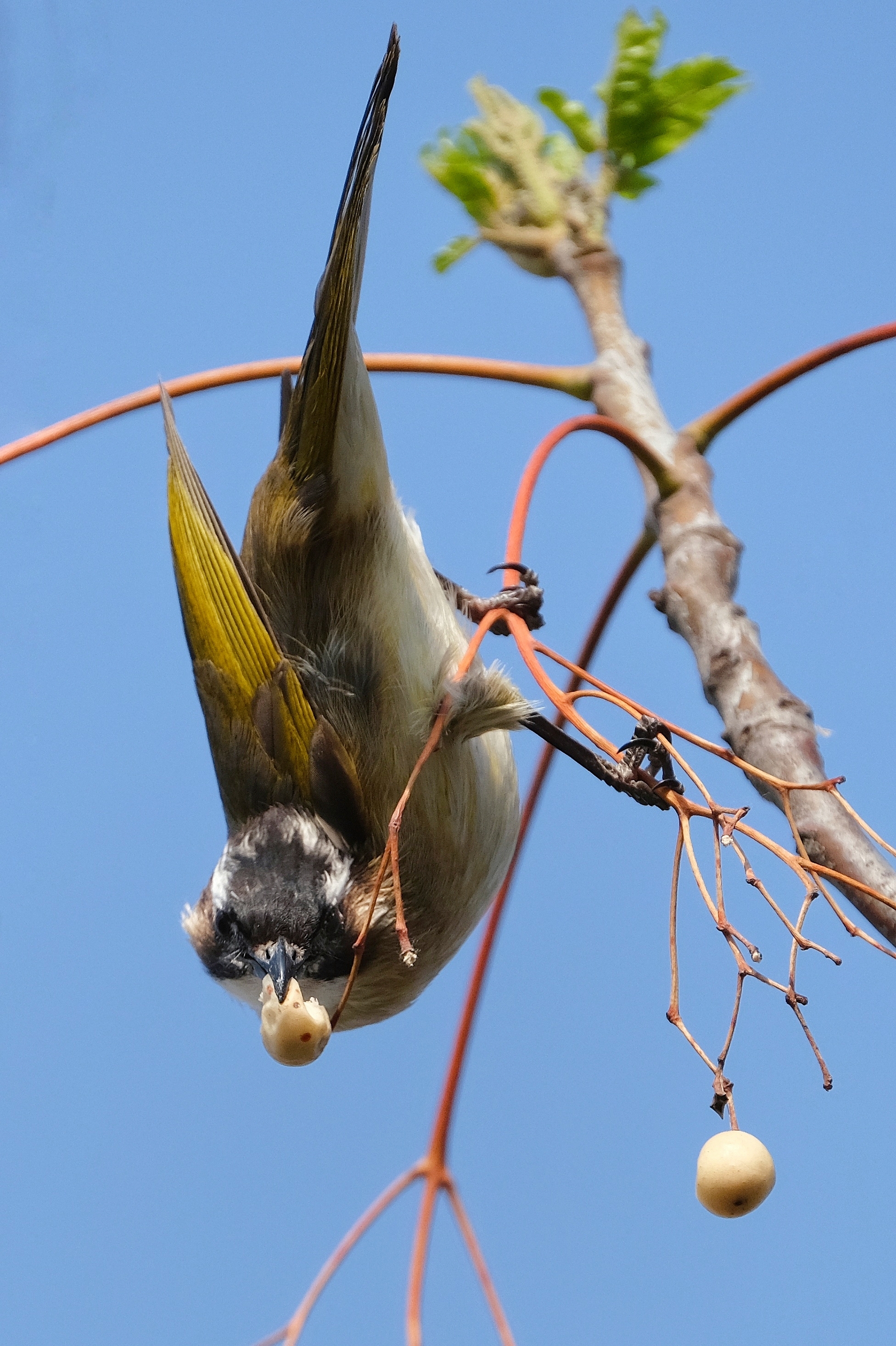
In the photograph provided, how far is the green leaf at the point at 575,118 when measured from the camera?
10.1ft

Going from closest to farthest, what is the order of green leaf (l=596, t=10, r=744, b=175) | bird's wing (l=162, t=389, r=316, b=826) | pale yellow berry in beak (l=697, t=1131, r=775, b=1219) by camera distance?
pale yellow berry in beak (l=697, t=1131, r=775, b=1219) → bird's wing (l=162, t=389, r=316, b=826) → green leaf (l=596, t=10, r=744, b=175)

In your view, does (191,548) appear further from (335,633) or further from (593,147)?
(593,147)

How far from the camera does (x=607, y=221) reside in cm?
308

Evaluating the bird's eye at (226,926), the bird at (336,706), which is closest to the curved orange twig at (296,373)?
the bird at (336,706)

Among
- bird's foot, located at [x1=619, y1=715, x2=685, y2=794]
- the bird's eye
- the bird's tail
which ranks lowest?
bird's foot, located at [x1=619, y1=715, x2=685, y2=794]

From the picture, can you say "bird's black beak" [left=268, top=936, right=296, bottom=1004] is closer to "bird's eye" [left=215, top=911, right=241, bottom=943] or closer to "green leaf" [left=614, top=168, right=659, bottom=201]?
"bird's eye" [left=215, top=911, right=241, bottom=943]

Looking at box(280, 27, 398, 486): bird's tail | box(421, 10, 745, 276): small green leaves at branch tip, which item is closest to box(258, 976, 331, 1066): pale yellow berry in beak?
box(280, 27, 398, 486): bird's tail

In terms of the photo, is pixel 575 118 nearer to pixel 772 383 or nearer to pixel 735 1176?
pixel 772 383

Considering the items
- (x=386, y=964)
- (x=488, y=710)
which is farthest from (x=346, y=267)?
(x=386, y=964)

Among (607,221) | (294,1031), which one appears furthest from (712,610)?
(607,221)

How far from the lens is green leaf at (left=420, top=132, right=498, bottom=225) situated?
10.3 feet

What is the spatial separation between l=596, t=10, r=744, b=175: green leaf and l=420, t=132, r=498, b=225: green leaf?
0.30 metres

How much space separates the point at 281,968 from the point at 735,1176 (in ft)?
2.79

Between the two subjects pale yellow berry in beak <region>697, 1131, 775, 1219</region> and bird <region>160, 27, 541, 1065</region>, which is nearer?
pale yellow berry in beak <region>697, 1131, 775, 1219</region>
